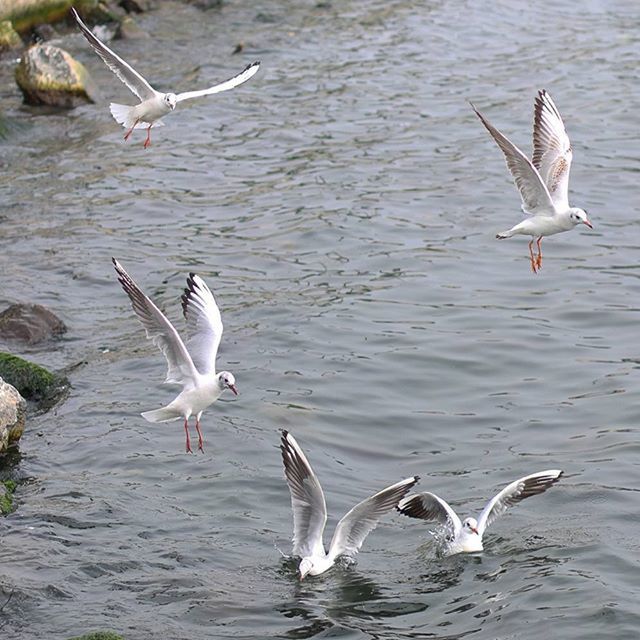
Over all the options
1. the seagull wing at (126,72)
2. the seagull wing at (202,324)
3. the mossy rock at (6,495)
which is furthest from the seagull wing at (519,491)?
the seagull wing at (126,72)

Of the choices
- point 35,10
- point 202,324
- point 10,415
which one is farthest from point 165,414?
point 35,10

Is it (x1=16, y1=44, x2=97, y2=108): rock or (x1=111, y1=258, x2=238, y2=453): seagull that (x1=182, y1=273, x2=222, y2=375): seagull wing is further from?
(x1=16, y1=44, x2=97, y2=108): rock

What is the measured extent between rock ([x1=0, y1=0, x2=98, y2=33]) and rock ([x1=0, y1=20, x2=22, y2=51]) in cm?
27

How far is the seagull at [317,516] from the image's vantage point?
1019 cm

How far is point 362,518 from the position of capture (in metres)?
10.6

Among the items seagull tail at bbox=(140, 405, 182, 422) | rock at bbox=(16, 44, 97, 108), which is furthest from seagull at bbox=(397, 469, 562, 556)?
rock at bbox=(16, 44, 97, 108)

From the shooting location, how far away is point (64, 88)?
23.2 meters

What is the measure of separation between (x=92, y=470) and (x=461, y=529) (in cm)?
344

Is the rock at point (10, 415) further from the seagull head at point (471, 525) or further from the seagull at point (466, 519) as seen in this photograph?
the seagull head at point (471, 525)

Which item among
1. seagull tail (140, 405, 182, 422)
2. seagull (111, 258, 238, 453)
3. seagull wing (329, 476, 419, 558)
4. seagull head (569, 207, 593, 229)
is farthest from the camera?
seagull head (569, 207, 593, 229)

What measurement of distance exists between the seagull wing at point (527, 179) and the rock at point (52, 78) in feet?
39.6

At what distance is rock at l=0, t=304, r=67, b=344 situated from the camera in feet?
48.2

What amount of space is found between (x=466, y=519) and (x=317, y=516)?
1383 mm

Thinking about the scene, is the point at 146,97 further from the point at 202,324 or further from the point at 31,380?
the point at 202,324
